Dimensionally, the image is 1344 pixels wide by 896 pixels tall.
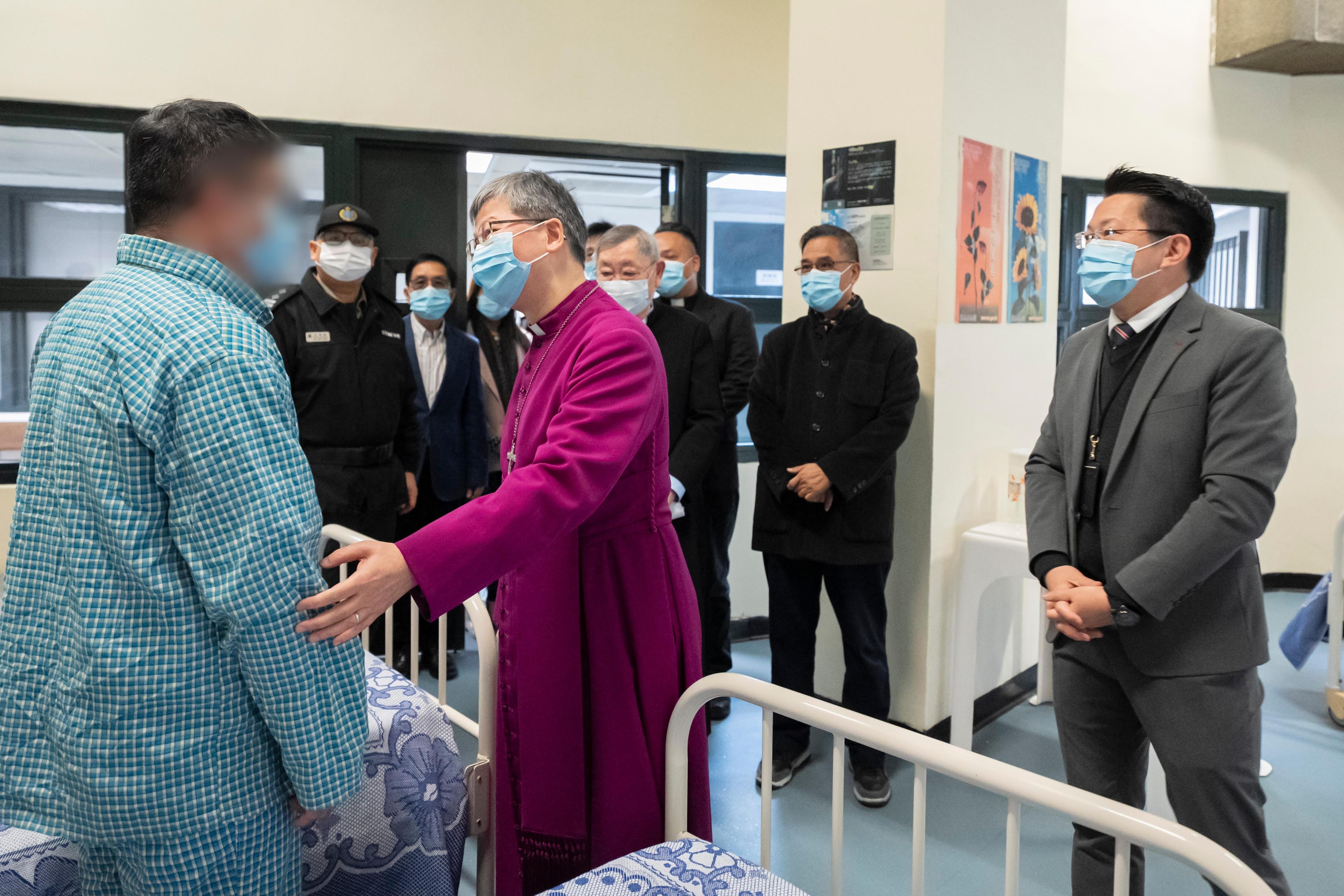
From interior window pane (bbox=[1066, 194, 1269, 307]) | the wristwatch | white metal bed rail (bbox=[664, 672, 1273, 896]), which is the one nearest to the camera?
white metal bed rail (bbox=[664, 672, 1273, 896])

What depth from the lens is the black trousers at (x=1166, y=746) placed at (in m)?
1.61

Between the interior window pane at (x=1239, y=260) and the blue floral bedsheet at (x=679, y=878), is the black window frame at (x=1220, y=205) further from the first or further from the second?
the blue floral bedsheet at (x=679, y=878)

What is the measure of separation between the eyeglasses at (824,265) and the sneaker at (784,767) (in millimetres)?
1465

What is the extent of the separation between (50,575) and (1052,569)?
158 cm

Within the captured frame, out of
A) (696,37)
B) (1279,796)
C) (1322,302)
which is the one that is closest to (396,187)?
(696,37)

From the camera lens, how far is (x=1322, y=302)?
17.5ft

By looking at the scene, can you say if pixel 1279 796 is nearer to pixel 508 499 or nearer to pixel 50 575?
pixel 508 499

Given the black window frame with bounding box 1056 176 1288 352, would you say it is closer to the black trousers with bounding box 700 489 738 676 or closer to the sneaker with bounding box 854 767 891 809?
the black trousers with bounding box 700 489 738 676

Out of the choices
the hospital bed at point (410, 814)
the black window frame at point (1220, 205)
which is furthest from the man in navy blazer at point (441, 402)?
the black window frame at point (1220, 205)

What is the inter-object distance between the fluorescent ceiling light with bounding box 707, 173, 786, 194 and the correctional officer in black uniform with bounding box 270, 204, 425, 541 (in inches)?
73.8

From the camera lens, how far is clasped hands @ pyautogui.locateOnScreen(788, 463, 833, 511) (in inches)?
111

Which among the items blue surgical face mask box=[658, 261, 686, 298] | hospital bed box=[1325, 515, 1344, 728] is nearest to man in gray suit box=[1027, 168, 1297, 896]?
blue surgical face mask box=[658, 261, 686, 298]

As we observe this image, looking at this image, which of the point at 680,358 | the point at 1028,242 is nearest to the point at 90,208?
the point at 680,358

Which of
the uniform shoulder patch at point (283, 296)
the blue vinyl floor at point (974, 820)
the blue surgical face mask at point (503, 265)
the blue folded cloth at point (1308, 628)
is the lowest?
the blue vinyl floor at point (974, 820)
